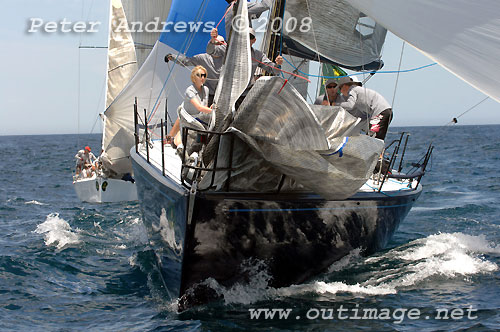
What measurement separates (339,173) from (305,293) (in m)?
1.48

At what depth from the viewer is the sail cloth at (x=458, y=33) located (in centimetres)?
430

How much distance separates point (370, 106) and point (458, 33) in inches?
134

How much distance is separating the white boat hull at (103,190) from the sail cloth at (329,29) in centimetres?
802

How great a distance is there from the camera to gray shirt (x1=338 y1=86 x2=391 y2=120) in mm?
7545

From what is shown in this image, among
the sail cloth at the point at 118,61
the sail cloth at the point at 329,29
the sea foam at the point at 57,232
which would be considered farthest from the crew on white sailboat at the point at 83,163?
the sail cloth at the point at 329,29

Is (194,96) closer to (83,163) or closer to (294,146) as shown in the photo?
(294,146)

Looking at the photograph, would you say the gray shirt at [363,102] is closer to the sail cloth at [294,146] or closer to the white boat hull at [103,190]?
the sail cloth at [294,146]

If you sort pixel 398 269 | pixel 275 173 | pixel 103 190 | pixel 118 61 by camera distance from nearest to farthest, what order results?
pixel 275 173 < pixel 398 269 < pixel 103 190 < pixel 118 61

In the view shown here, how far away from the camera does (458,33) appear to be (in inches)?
175

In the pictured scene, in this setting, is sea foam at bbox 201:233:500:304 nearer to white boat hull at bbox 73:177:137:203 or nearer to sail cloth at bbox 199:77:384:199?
sail cloth at bbox 199:77:384:199

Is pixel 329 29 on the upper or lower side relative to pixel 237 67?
upper

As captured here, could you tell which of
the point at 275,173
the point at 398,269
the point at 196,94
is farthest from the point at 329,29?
the point at 398,269

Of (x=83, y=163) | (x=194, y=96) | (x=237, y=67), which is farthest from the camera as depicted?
(x=83, y=163)

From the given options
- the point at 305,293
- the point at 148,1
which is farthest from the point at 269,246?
the point at 148,1
